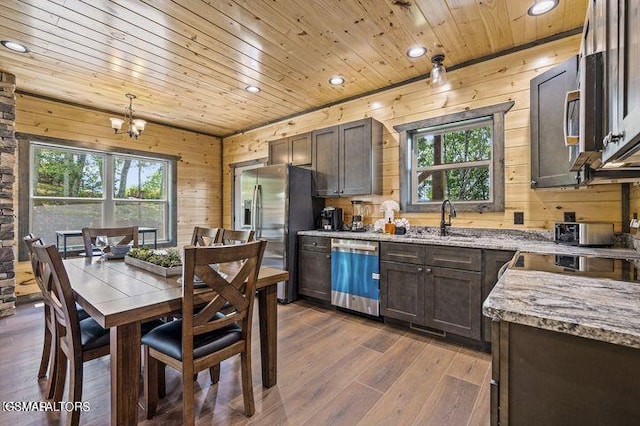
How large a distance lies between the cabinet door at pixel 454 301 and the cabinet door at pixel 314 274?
122 centimetres

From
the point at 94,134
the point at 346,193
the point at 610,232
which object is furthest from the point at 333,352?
the point at 94,134

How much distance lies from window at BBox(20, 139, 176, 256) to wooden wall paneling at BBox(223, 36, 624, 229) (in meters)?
3.61

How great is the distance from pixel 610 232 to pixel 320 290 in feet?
8.90

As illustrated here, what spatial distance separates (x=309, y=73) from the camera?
11.2ft

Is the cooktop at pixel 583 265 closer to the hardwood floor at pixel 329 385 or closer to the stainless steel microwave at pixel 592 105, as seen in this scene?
the stainless steel microwave at pixel 592 105

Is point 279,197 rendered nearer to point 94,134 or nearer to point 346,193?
point 346,193

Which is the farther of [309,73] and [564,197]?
[309,73]

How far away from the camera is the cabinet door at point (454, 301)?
256 centimetres

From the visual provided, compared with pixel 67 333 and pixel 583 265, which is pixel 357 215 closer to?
pixel 583 265

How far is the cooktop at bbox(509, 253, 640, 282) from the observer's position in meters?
1.32

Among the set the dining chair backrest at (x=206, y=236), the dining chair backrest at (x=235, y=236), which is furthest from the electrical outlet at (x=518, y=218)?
the dining chair backrest at (x=206, y=236)

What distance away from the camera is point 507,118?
9.66 feet

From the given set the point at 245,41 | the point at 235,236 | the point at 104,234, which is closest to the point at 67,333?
the point at 235,236

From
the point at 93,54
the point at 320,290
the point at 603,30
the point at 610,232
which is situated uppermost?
the point at 93,54
